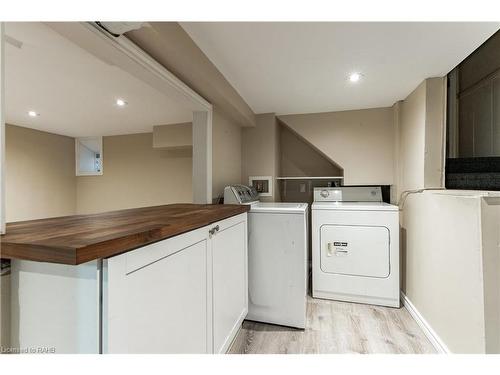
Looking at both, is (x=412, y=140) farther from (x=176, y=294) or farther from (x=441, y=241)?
(x=176, y=294)

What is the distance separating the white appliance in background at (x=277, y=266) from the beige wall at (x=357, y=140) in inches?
50.2

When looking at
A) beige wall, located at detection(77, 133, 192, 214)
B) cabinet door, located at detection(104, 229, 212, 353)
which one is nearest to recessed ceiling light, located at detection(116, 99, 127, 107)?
beige wall, located at detection(77, 133, 192, 214)

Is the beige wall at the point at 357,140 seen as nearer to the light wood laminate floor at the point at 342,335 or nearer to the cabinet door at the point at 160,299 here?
the light wood laminate floor at the point at 342,335

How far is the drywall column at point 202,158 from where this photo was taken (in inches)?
79.5

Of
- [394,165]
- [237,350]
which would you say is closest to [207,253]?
[237,350]

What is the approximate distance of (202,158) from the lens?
202cm

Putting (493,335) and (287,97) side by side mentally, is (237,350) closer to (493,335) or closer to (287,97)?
(493,335)

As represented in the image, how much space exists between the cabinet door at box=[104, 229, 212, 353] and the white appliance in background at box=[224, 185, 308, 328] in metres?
0.77

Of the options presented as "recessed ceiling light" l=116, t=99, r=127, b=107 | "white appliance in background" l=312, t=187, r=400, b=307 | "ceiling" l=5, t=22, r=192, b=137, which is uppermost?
"recessed ceiling light" l=116, t=99, r=127, b=107

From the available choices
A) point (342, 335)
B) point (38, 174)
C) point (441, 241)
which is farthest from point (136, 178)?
point (441, 241)

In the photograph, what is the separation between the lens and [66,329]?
25.7 inches

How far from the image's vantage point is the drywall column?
2020 mm

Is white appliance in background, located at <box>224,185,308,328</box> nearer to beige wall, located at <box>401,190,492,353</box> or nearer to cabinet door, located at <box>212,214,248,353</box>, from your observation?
cabinet door, located at <box>212,214,248,353</box>
